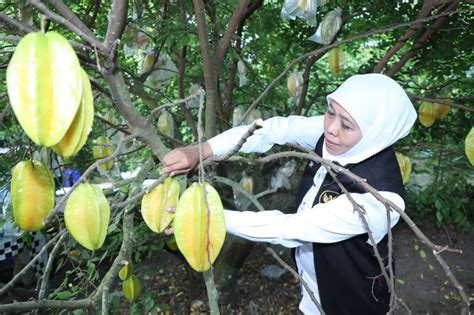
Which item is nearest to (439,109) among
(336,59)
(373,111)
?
(336,59)

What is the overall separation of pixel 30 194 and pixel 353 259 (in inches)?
38.3

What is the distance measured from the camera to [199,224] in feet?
2.53

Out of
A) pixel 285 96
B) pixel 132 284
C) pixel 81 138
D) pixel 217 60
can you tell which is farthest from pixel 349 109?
pixel 285 96

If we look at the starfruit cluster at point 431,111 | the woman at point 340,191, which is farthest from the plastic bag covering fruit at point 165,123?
the starfruit cluster at point 431,111

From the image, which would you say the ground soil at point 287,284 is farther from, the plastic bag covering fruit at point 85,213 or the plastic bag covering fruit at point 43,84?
the plastic bag covering fruit at point 43,84

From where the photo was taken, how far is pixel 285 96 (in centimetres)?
294

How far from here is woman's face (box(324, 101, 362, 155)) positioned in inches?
47.0

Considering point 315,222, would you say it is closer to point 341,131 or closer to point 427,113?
point 341,131

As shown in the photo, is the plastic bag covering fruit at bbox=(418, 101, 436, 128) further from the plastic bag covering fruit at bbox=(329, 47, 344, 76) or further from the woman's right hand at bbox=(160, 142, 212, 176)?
the woman's right hand at bbox=(160, 142, 212, 176)

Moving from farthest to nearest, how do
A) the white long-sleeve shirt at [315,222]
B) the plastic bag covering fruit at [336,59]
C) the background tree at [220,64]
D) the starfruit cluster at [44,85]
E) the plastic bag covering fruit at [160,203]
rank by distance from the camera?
the plastic bag covering fruit at [336,59] < the background tree at [220,64] < the white long-sleeve shirt at [315,222] < the plastic bag covering fruit at [160,203] < the starfruit cluster at [44,85]

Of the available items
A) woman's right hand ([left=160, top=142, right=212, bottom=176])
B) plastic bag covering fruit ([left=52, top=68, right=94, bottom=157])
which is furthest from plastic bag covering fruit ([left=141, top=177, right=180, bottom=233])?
plastic bag covering fruit ([left=52, top=68, right=94, bottom=157])

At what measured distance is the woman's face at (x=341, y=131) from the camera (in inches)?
47.0

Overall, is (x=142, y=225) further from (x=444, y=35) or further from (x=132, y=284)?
(x=444, y=35)

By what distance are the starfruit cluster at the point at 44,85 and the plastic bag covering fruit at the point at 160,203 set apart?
0.39 meters
